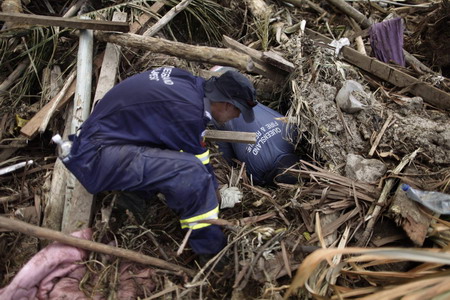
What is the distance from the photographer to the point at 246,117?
308cm

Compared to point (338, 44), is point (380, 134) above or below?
below

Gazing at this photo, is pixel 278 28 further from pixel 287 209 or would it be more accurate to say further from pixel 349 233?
pixel 349 233

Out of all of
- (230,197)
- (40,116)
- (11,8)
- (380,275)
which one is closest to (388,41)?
(230,197)

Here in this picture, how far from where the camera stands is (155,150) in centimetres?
275

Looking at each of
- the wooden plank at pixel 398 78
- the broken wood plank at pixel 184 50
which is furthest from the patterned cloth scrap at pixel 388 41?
the broken wood plank at pixel 184 50

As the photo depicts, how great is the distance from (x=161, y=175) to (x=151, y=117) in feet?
1.47

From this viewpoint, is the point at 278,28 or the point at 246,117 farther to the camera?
the point at 278,28

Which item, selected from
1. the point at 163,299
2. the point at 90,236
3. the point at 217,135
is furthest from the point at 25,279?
the point at 217,135

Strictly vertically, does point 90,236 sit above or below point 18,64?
below

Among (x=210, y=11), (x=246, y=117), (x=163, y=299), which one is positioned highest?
(x=210, y=11)

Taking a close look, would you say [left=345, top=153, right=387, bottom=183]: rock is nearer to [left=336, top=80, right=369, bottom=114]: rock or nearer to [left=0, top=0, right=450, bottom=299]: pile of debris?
[left=0, top=0, right=450, bottom=299]: pile of debris

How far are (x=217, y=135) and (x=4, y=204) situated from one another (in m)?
1.95

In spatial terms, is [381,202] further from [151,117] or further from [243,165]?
[151,117]

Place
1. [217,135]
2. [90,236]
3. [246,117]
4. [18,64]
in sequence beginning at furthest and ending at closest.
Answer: [18,64] < [217,135] < [246,117] < [90,236]
